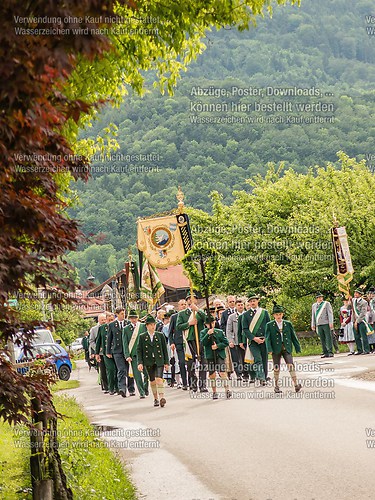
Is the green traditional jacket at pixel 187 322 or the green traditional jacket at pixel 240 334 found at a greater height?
the green traditional jacket at pixel 187 322

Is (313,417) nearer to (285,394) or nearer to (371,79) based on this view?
(285,394)

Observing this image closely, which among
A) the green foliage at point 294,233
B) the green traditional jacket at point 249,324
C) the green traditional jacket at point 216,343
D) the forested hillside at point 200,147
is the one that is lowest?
the green traditional jacket at point 216,343

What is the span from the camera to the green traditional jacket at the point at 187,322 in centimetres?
2047

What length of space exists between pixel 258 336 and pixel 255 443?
8.36 metres

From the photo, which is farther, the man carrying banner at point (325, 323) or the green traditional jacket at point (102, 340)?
the man carrying banner at point (325, 323)

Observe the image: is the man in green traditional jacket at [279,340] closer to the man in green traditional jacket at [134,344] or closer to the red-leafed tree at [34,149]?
the man in green traditional jacket at [134,344]

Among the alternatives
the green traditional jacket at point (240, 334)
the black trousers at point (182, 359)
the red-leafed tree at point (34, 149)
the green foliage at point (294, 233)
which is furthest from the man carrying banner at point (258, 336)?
the green foliage at point (294, 233)

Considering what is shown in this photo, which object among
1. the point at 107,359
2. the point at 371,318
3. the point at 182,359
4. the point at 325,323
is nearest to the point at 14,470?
the point at 182,359

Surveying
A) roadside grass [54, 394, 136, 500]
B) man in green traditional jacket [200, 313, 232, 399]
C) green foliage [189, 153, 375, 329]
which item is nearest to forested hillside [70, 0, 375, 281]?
green foliage [189, 153, 375, 329]

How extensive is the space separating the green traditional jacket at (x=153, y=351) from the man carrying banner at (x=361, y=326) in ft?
34.3

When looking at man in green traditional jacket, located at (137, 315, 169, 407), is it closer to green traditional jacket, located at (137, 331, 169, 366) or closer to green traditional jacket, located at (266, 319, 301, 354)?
green traditional jacket, located at (137, 331, 169, 366)

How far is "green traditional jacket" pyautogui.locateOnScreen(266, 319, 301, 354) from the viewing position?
17.5 metres

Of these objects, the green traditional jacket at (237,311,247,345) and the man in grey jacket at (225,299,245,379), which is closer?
the green traditional jacket at (237,311,247,345)

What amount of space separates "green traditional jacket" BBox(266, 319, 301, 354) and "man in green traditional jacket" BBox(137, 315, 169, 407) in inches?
81.4
